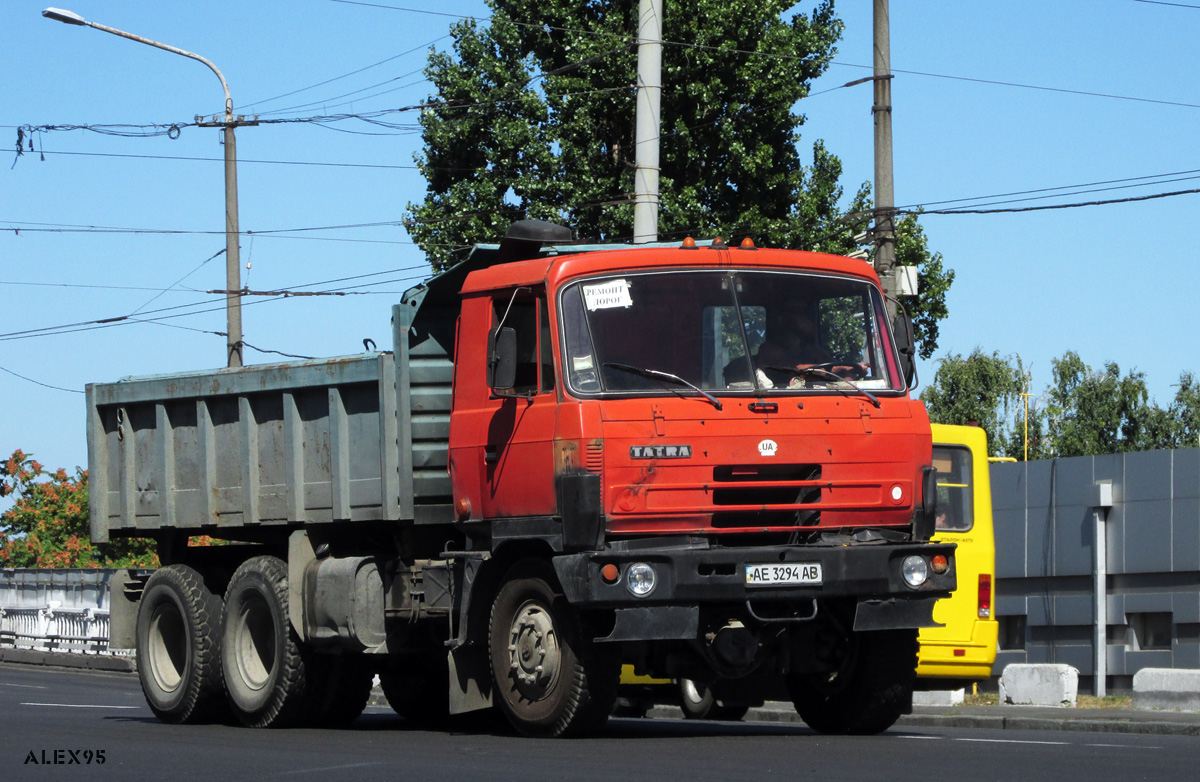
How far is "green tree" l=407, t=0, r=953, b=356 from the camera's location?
29516 millimetres

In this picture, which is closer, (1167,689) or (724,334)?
(724,334)

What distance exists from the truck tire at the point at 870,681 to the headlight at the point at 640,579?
1.73 meters

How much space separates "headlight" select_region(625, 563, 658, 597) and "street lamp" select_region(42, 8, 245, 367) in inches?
605

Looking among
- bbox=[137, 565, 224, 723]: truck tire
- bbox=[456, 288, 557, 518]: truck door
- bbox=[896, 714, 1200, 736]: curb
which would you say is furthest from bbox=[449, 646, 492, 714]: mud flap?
bbox=[896, 714, 1200, 736]: curb

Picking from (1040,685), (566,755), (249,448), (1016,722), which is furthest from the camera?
(1040,685)

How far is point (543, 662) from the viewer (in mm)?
10023

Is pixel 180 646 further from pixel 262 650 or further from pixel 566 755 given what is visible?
pixel 566 755

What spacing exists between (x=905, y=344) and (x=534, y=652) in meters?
2.87

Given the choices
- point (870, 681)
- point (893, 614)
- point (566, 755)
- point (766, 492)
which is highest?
point (766, 492)

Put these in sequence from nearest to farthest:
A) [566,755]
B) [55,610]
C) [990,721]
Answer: [566,755] < [990,721] < [55,610]

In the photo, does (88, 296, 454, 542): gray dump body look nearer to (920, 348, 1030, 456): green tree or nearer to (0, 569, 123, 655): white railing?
(0, 569, 123, 655): white railing

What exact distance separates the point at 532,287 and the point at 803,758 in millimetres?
3177

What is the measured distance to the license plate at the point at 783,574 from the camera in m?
9.55

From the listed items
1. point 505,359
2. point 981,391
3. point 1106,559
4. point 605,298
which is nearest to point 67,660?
point 1106,559
